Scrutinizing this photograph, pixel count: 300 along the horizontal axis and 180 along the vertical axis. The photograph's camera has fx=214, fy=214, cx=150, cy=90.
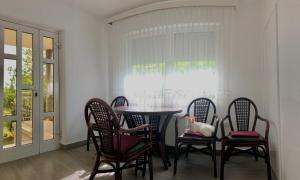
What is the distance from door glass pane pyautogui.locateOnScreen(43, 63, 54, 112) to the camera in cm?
370

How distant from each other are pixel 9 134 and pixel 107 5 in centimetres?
270

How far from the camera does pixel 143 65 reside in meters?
3.98

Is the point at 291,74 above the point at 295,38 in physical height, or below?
below

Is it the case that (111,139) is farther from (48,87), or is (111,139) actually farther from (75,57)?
(75,57)

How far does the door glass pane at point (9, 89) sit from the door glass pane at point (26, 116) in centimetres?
15

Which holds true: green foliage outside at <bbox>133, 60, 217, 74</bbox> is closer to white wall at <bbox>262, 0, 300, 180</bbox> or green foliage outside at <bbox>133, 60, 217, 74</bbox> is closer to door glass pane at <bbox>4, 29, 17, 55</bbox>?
white wall at <bbox>262, 0, 300, 180</bbox>

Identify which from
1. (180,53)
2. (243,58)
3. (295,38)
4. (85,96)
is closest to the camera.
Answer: (295,38)

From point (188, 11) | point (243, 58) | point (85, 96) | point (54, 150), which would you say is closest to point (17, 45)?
point (85, 96)

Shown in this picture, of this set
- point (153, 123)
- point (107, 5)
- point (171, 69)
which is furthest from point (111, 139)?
point (107, 5)

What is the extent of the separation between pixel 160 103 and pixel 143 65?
2.57 ft

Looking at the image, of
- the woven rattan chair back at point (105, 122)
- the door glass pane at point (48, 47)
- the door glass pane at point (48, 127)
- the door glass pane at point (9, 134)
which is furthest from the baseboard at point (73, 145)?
the woven rattan chair back at point (105, 122)

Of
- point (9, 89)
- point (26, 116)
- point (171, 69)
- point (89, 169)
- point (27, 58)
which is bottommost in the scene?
point (89, 169)

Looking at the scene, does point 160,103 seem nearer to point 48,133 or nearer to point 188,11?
point 188,11

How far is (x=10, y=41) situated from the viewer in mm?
3211
